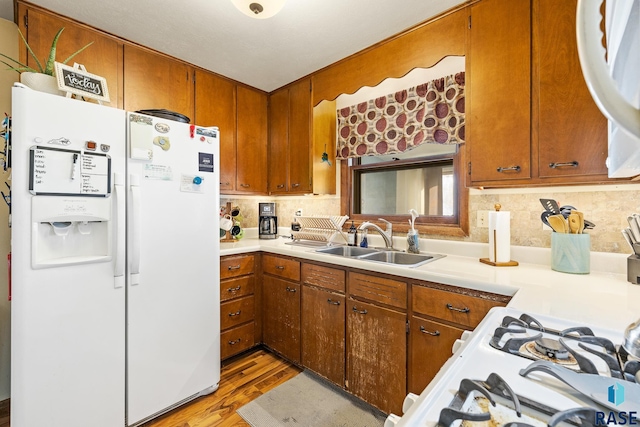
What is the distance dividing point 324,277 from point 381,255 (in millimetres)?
481

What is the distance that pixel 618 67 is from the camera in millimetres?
543

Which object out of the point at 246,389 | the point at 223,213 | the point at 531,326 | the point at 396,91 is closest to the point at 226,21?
the point at 396,91

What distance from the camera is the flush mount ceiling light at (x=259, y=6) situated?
1.39m

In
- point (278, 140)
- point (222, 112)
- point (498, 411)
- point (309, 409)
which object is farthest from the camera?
point (278, 140)

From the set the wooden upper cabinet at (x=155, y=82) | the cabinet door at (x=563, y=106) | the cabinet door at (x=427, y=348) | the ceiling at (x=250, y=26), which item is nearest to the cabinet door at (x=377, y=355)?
Result: the cabinet door at (x=427, y=348)

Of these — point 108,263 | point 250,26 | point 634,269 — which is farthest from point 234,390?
point 250,26

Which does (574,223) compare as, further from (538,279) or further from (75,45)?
(75,45)

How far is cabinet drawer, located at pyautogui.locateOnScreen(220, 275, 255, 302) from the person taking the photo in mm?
2158

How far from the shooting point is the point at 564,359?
62cm

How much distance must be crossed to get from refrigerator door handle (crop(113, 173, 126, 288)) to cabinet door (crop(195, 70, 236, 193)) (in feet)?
3.58

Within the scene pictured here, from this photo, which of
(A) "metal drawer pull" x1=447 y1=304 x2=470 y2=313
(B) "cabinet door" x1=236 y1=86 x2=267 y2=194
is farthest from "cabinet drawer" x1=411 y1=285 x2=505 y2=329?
(B) "cabinet door" x1=236 y1=86 x2=267 y2=194

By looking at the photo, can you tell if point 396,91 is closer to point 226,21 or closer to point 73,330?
point 226,21

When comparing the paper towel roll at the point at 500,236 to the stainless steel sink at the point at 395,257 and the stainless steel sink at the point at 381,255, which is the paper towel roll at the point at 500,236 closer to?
the stainless steel sink at the point at 381,255

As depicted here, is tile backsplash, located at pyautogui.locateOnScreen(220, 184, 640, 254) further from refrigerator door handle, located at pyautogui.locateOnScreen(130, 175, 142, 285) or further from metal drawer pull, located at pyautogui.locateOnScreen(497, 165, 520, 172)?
refrigerator door handle, located at pyautogui.locateOnScreen(130, 175, 142, 285)
